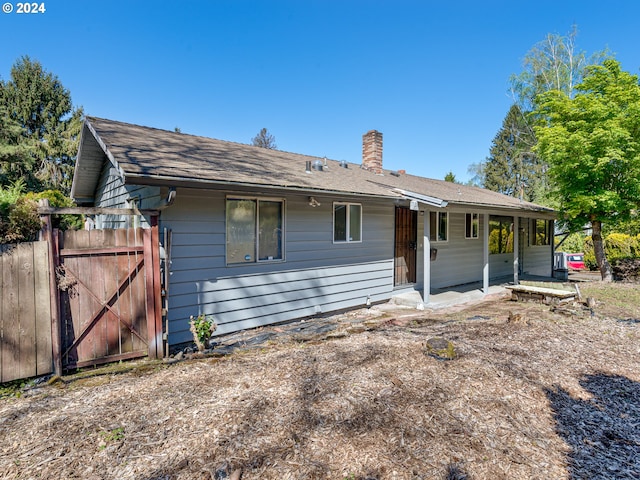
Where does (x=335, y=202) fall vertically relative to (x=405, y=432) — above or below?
above

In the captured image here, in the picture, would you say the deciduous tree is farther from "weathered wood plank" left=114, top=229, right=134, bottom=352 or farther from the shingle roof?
"weathered wood plank" left=114, top=229, right=134, bottom=352

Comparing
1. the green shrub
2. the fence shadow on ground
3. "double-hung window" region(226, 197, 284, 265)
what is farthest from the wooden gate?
the green shrub

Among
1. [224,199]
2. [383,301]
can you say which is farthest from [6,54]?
[383,301]

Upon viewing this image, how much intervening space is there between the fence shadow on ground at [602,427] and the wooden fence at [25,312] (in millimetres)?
5672

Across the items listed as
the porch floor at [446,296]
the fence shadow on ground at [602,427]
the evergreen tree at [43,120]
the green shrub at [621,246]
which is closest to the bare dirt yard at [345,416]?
the fence shadow on ground at [602,427]

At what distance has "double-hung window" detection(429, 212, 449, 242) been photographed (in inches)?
411

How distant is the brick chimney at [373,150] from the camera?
12.0 meters

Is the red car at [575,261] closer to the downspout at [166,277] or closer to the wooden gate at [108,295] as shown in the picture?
the downspout at [166,277]

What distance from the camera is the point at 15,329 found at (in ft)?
13.8

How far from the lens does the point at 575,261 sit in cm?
1853

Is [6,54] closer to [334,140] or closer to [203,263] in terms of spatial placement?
[334,140]

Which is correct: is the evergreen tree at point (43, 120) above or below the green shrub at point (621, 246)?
above

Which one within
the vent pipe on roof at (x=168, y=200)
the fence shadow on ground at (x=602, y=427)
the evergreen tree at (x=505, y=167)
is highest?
the evergreen tree at (x=505, y=167)

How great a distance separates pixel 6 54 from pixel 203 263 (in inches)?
1298
